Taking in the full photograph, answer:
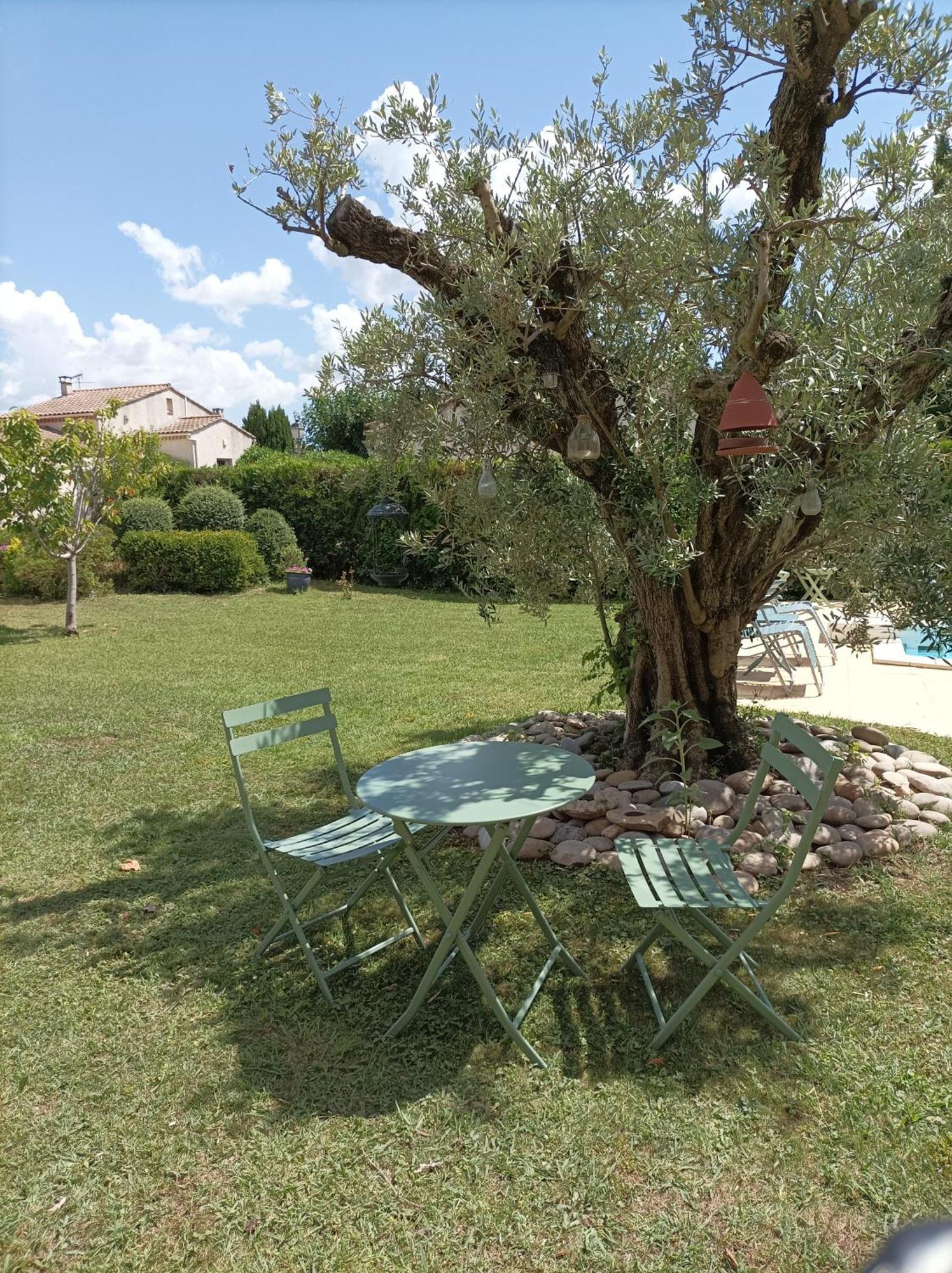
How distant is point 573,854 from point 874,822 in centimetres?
177

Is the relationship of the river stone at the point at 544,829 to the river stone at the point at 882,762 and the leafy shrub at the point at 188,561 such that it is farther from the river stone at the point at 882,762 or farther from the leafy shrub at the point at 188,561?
the leafy shrub at the point at 188,561

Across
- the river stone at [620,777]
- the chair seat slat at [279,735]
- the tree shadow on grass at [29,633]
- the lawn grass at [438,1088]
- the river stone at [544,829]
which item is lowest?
the lawn grass at [438,1088]

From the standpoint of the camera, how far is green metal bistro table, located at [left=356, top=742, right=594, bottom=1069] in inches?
120

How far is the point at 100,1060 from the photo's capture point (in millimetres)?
3121

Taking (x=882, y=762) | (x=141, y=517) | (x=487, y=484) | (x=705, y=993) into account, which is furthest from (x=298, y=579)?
(x=705, y=993)

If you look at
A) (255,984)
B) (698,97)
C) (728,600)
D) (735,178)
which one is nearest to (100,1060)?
(255,984)

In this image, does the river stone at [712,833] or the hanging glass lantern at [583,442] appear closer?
the hanging glass lantern at [583,442]

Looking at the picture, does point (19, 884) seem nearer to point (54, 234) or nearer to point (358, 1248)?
point (358, 1248)

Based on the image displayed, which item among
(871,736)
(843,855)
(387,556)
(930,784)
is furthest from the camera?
(387,556)

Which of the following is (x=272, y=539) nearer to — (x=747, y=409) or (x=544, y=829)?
(x=544, y=829)

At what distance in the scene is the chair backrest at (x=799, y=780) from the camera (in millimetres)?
2777

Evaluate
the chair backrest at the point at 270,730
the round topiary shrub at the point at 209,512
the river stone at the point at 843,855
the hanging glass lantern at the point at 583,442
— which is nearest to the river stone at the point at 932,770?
the river stone at the point at 843,855

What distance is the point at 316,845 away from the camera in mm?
3641

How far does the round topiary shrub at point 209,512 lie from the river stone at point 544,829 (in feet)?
47.8
